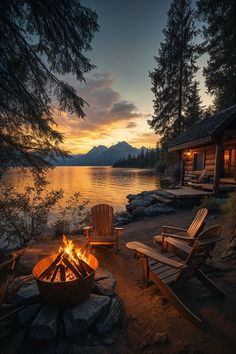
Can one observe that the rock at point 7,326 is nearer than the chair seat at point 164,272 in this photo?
Yes

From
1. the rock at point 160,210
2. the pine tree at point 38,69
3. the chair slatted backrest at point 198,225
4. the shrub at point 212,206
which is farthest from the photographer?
the rock at point 160,210

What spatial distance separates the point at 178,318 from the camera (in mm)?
2752

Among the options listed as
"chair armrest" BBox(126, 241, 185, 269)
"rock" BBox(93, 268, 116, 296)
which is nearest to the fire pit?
"rock" BBox(93, 268, 116, 296)

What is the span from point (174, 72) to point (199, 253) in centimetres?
1974

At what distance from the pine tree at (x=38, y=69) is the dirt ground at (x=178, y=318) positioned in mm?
3664

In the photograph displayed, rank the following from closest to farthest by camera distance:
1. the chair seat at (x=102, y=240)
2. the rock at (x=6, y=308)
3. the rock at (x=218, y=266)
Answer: the rock at (x=6, y=308)
the rock at (x=218, y=266)
the chair seat at (x=102, y=240)

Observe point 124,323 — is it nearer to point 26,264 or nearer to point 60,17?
point 26,264

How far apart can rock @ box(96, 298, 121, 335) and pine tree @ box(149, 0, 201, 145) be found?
1933 cm

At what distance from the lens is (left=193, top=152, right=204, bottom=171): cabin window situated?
13495 millimetres

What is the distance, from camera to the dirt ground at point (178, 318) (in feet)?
7.71

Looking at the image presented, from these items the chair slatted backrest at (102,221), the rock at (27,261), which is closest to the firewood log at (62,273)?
the rock at (27,261)

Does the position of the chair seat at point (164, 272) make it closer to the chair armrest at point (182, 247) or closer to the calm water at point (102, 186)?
the chair armrest at point (182, 247)

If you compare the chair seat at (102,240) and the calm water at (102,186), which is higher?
the chair seat at (102,240)

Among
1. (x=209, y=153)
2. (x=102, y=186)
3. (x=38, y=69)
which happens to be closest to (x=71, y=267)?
(x=38, y=69)
